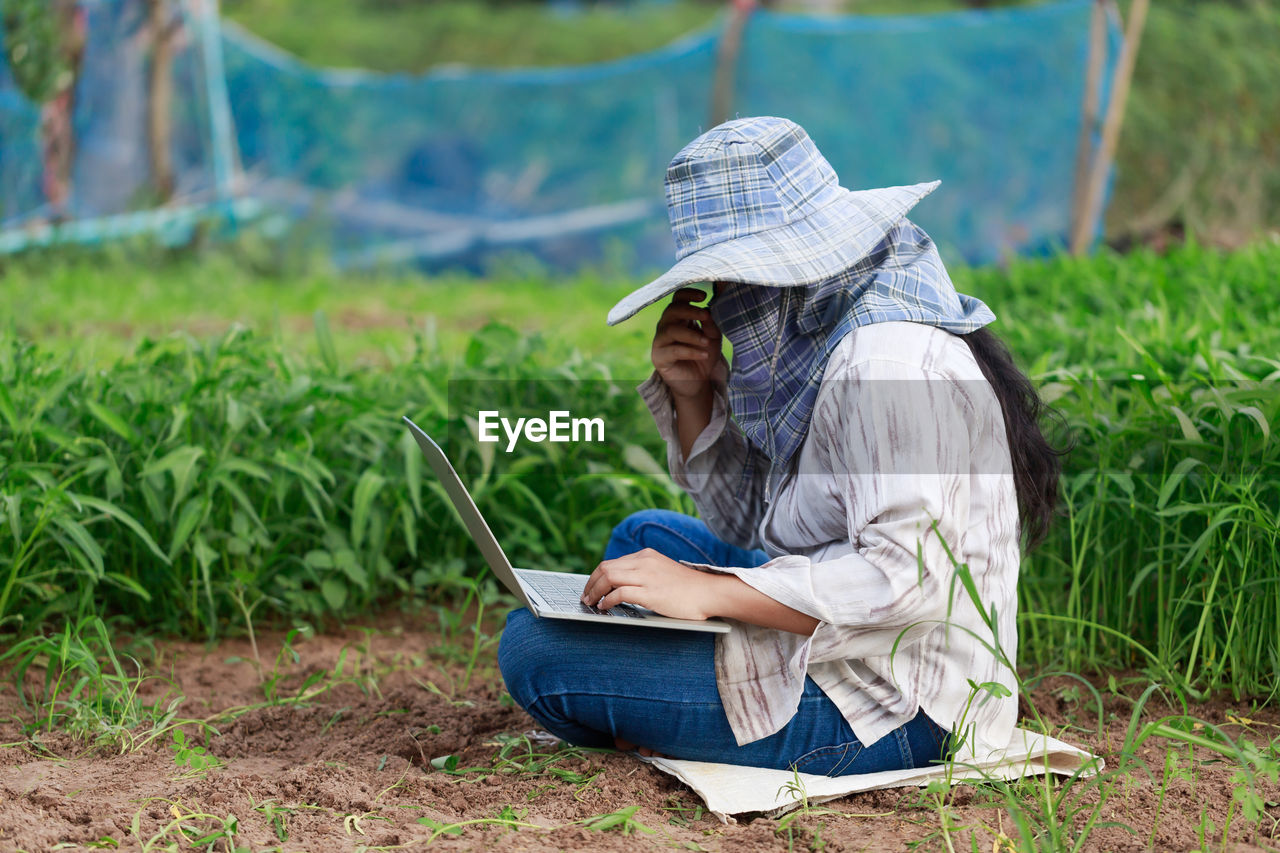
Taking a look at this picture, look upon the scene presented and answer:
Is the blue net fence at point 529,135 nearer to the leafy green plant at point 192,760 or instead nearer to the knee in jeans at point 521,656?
the knee in jeans at point 521,656

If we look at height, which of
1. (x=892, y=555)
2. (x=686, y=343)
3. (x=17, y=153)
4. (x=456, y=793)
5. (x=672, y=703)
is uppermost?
(x=17, y=153)

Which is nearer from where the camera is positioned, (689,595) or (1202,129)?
(689,595)

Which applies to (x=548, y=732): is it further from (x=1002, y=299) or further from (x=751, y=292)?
(x=1002, y=299)

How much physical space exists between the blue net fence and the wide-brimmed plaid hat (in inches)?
200

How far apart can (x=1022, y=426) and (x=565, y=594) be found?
744 millimetres

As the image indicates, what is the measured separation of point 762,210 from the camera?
1699mm

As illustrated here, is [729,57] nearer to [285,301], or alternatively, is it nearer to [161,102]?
[285,301]

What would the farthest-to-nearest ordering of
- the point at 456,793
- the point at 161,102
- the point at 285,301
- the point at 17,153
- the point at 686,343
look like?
1. the point at 161,102
2. the point at 17,153
3. the point at 285,301
4. the point at 686,343
5. the point at 456,793

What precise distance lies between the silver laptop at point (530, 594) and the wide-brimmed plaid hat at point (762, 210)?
0.33 m

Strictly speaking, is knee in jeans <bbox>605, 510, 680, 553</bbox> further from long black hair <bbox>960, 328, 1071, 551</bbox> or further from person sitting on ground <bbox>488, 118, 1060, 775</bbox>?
long black hair <bbox>960, 328, 1071, 551</bbox>

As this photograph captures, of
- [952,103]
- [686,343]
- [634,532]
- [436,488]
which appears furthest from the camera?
[952,103]

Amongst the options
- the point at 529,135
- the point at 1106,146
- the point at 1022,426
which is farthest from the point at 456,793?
the point at 529,135

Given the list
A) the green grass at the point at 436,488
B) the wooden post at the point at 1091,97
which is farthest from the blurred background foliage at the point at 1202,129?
the green grass at the point at 436,488

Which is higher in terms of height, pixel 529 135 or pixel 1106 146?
pixel 529 135
